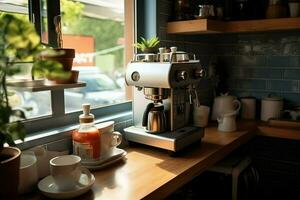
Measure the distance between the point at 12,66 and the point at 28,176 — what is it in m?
0.47

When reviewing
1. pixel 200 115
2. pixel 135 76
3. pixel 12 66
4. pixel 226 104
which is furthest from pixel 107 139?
pixel 226 104

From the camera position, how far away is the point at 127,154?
4.92 feet

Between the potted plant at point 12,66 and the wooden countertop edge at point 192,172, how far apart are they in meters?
0.44

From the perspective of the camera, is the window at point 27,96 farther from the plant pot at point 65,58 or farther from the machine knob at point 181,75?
the machine knob at point 181,75

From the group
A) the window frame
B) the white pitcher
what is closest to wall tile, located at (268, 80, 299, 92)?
the white pitcher

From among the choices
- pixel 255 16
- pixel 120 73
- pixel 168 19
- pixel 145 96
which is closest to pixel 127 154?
pixel 145 96

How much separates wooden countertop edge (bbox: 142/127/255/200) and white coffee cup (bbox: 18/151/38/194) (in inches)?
15.3

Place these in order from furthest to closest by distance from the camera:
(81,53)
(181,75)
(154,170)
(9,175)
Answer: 1. (81,53)
2. (181,75)
3. (154,170)
4. (9,175)

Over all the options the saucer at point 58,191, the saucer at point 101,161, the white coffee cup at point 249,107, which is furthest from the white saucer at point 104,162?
the white coffee cup at point 249,107

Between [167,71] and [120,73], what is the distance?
2.49 ft

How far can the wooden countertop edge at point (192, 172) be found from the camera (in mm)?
1137

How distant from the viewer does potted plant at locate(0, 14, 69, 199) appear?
73cm

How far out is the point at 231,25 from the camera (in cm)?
197

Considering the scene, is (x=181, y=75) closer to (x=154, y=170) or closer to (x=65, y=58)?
(x=154, y=170)
